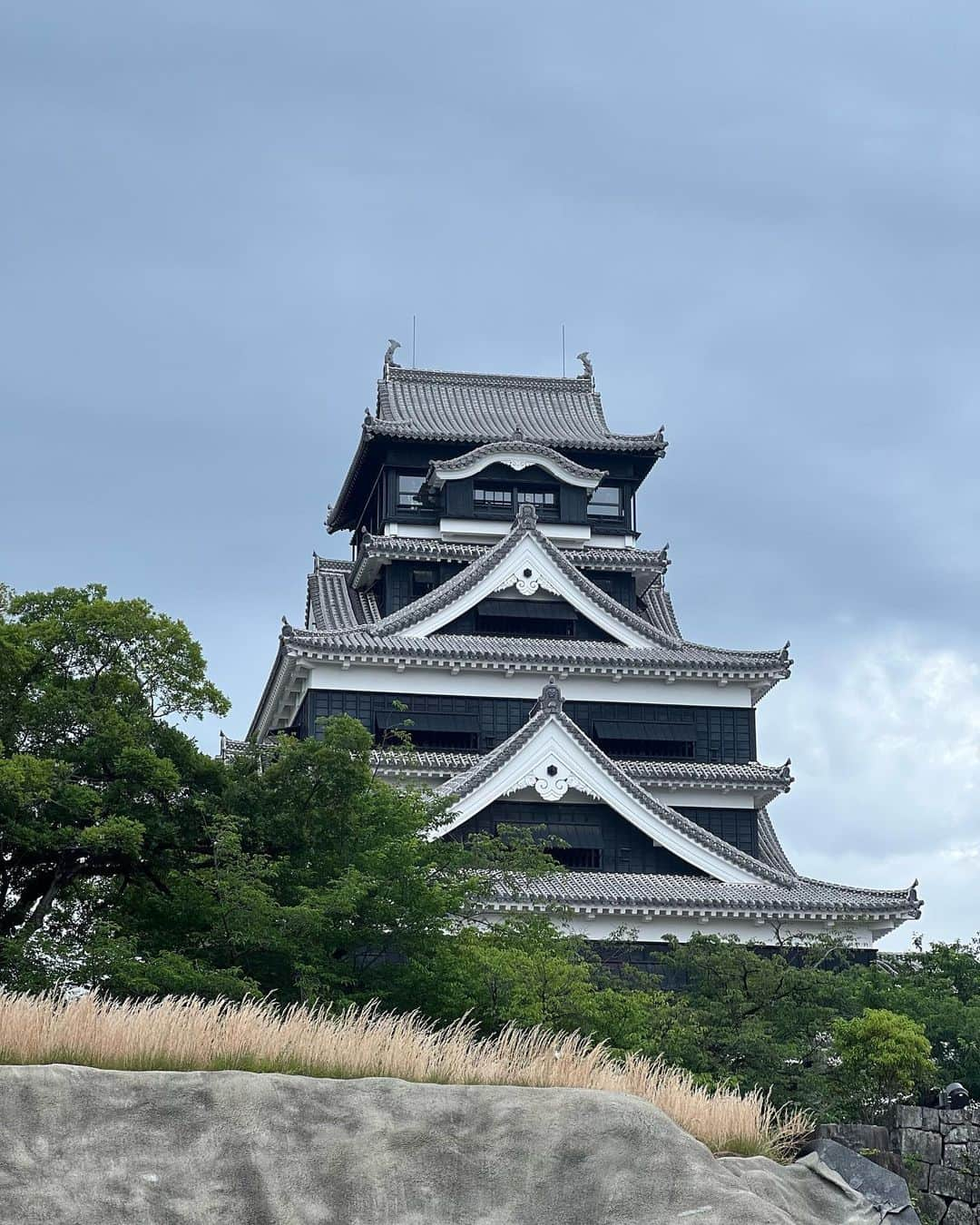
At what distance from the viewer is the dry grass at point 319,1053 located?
14.8 metres

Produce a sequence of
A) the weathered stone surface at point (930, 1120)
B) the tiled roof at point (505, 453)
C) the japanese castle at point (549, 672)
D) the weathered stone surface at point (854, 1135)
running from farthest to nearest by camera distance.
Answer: the tiled roof at point (505, 453) < the japanese castle at point (549, 672) < the weathered stone surface at point (930, 1120) < the weathered stone surface at point (854, 1135)

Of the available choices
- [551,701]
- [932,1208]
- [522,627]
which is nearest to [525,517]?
[522,627]

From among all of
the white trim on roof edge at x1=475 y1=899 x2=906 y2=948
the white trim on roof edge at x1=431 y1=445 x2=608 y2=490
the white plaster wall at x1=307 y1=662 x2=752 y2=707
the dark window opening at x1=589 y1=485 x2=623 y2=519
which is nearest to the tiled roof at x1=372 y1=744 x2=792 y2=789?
the white plaster wall at x1=307 y1=662 x2=752 y2=707

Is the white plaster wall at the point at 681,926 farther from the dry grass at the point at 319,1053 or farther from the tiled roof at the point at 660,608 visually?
the dry grass at the point at 319,1053

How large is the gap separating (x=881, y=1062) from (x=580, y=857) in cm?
1080

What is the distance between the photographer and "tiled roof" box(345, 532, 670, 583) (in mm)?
39031

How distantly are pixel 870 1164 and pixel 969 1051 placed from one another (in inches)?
453

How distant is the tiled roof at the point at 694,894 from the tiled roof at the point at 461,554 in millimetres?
9145

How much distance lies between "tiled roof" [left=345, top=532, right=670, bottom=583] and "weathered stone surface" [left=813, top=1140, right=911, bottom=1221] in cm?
2330

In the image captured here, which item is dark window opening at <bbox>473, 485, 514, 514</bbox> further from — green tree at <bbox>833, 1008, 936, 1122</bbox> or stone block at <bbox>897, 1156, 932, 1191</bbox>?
stone block at <bbox>897, 1156, 932, 1191</bbox>

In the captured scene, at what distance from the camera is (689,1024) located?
24.5 m

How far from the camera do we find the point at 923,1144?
69.2 ft

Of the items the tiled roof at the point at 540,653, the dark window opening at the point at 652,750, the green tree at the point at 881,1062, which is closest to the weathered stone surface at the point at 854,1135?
the green tree at the point at 881,1062

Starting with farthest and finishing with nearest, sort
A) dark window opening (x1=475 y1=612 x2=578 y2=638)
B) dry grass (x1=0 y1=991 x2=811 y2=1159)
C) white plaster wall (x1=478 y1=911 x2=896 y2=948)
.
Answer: dark window opening (x1=475 y1=612 x2=578 y2=638)
white plaster wall (x1=478 y1=911 x2=896 y2=948)
dry grass (x1=0 y1=991 x2=811 y2=1159)
